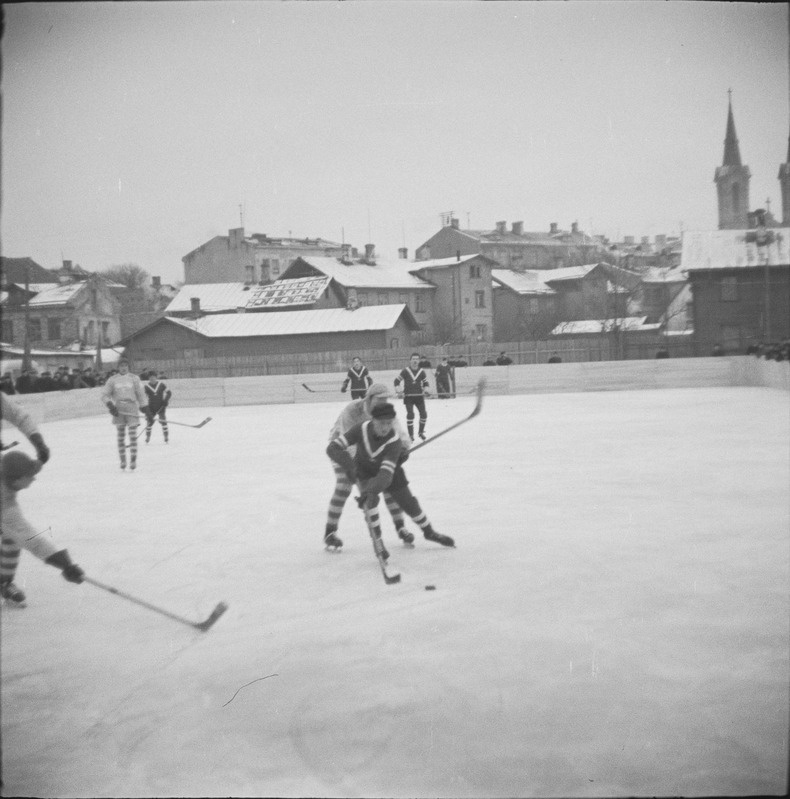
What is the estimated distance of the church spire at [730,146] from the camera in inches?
133

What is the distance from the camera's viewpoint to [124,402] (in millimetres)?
10141

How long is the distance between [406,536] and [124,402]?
5.73 metres

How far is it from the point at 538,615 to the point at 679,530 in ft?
7.40

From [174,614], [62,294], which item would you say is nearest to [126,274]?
[62,294]

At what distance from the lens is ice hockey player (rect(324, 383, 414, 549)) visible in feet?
16.7

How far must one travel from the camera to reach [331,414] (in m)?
18.8

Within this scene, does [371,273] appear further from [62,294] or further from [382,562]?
[382,562]

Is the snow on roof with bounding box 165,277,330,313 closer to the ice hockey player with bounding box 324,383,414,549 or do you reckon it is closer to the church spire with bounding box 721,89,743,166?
the ice hockey player with bounding box 324,383,414,549

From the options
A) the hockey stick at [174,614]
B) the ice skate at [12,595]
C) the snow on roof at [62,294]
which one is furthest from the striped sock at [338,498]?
the snow on roof at [62,294]

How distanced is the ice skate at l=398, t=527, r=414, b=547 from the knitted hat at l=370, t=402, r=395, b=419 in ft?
3.22

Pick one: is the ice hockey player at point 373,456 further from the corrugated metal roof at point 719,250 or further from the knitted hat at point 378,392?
the corrugated metal roof at point 719,250

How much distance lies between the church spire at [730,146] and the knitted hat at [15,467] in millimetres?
3119

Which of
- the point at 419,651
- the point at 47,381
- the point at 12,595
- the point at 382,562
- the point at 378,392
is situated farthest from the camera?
the point at 47,381

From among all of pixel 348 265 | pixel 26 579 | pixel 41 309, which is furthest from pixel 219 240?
pixel 26 579
